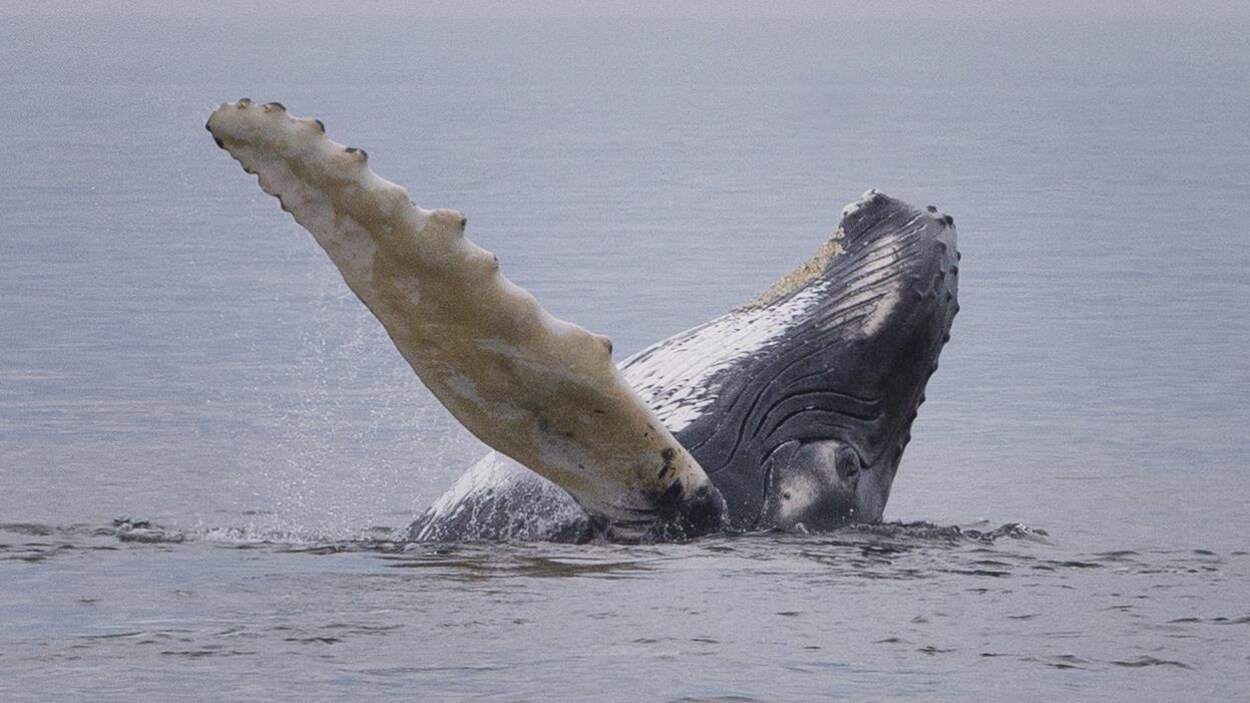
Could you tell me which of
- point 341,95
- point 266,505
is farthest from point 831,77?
point 266,505

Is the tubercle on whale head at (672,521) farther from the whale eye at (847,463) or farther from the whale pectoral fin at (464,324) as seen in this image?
the whale eye at (847,463)

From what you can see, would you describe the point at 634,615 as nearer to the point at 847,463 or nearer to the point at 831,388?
the point at 847,463

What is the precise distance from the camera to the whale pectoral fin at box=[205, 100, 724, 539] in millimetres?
6746

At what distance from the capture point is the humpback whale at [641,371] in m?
6.78

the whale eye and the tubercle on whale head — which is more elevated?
the whale eye

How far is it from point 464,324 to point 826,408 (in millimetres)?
1385

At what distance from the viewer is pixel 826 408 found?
775 centimetres

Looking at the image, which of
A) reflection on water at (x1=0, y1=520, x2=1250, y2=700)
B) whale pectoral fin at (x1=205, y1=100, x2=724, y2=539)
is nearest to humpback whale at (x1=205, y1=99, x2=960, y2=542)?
whale pectoral fin at (x1=205, y1=100, x2=724, y2=539)

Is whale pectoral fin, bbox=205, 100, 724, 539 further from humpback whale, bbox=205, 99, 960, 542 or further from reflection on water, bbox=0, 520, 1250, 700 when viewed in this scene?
reflection on water, bbox=0, 520, 1250, 700

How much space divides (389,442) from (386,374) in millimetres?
2347

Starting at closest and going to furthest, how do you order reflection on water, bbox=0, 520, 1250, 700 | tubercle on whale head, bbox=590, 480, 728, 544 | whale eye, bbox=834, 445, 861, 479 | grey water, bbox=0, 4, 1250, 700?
reflection on water, bbox=0, 520, 1250, 700 < grey water, bbox=0, 4, 1250, 700 < tubercle on whale head, bbox=590, 480, 728, 544 < whale eye, bbox=834, 445, 861, 479

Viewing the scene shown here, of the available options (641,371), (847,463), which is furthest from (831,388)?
(641,371)

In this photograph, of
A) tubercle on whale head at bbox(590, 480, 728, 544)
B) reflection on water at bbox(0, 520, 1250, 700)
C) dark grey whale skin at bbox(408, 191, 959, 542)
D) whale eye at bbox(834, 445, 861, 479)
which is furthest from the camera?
whale eye at bbox(834, 445, 861, 479)

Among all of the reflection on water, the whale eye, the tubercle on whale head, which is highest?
the whale eye
